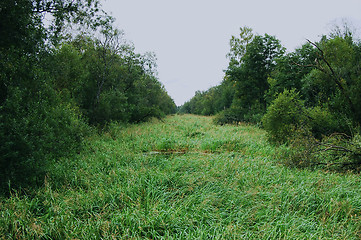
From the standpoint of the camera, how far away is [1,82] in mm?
4512

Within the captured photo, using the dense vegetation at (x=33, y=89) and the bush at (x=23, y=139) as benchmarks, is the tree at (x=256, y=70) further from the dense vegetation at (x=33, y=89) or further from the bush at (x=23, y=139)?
the bush at (x=23, y=139)

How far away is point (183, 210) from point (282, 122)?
306 inches

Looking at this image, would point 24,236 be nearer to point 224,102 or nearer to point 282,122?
point 282,122

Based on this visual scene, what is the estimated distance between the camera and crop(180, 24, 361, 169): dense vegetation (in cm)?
560

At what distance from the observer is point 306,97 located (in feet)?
41.1

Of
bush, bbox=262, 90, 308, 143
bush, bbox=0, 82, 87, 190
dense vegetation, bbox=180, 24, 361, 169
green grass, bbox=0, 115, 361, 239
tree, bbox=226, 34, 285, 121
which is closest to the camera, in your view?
green grass, bbox=0, 115, 361, 239

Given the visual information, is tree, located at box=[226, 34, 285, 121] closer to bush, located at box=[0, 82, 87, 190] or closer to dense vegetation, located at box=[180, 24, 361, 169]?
dense vegetation, located at box=[180, 24, 361, 169]

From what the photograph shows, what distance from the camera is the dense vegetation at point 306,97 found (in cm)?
560

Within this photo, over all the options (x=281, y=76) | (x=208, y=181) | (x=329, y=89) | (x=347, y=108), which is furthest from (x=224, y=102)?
(x=208, y=181)

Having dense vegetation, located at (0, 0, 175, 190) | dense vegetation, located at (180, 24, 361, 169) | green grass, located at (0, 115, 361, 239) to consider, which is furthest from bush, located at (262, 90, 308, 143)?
dense vegetation, located at (0, 0, 175, 190)

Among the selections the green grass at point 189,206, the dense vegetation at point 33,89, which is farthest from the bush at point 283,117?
the dense vegetation at point 33,89

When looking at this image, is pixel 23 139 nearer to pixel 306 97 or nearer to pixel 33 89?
pixel 33 89

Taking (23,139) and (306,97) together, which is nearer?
(23,139)

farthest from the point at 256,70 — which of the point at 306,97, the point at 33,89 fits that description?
the point at 33,89
